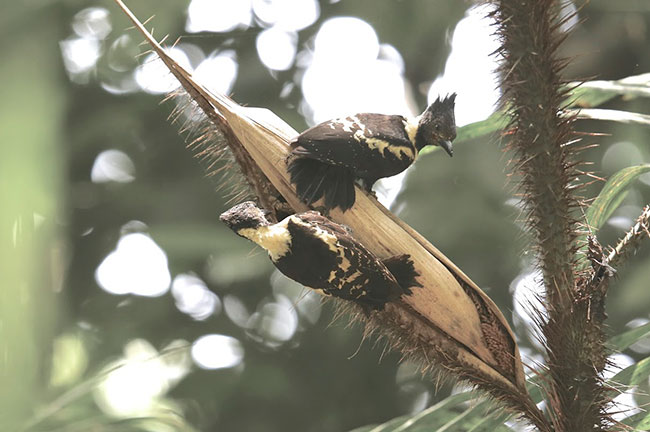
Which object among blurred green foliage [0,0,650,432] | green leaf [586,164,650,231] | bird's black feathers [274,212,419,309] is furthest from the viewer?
blurred green foliage [0,0,650,432]

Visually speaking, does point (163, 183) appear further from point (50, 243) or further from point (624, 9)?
point (624, 9)

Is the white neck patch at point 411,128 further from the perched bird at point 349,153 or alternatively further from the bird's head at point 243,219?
the bird's head at point 243,219

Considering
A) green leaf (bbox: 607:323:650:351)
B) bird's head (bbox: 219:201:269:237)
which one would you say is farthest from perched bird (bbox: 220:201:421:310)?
green leaf (bbox: 607:323:650:351)

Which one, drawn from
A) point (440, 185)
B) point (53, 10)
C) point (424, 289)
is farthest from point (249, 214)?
point (440, 185)

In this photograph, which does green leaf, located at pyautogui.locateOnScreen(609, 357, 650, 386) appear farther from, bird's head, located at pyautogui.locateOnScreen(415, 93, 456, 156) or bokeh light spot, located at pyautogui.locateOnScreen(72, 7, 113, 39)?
bokeh light spot, located at pyautogui.locateOnScreen(72, 7, 113, 39)

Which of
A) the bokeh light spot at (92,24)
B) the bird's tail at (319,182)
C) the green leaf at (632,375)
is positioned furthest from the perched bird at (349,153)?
the bokeh light spot at (92,24)

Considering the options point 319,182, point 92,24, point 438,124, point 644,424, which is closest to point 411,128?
point 438,124

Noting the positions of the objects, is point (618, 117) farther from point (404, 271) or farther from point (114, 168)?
point (114, 168)
